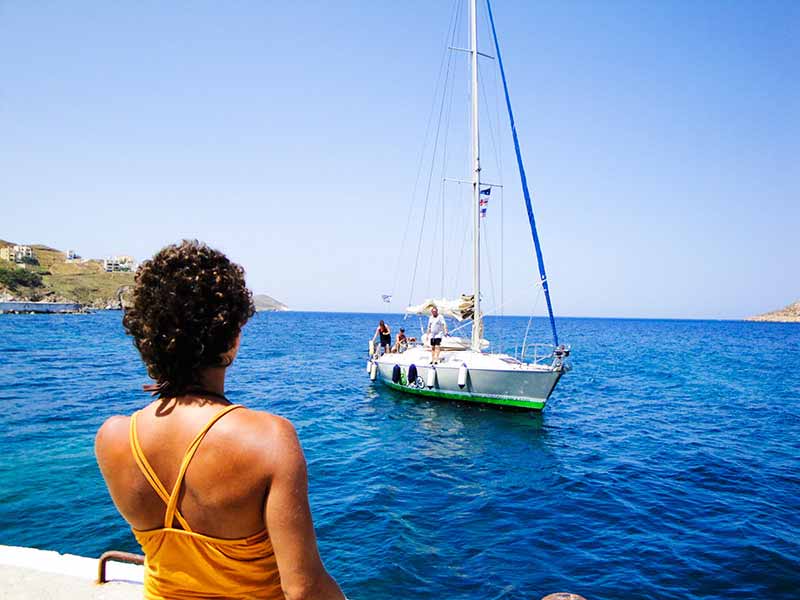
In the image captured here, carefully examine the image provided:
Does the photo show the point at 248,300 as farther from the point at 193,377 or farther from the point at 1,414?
the point at 1,414

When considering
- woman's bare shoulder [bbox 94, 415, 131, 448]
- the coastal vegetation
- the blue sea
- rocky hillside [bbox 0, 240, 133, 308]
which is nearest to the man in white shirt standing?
the blue sea

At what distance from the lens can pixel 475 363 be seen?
59.8ft

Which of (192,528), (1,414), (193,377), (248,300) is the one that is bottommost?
(1,414)

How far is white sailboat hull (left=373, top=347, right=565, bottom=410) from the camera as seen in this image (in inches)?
681

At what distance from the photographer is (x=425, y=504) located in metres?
9.67

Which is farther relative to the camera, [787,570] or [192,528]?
[787,570]

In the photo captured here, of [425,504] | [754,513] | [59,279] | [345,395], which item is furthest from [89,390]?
[59,279]

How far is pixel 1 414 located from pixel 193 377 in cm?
1879

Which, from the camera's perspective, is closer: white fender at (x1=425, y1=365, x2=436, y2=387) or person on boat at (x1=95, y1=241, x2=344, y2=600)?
person on boat at (x1=95, y1=241, x2=344, y2=600)

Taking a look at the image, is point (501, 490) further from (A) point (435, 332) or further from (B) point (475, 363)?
(A) point (435, 332)

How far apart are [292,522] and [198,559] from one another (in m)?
0.37

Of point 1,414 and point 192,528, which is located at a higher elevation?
point 192,528

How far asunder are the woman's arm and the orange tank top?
0.10 metres

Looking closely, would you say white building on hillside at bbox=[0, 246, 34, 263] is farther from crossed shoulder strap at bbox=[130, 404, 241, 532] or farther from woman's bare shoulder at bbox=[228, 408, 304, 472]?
woman's bare shoulder at bbox=[228, 408, 304, 472]
